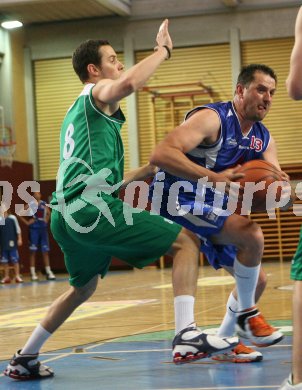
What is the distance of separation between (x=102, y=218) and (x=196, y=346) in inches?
34.2

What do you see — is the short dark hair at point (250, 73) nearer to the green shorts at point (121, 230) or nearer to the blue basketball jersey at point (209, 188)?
the blue basketball jersey at point (209, 188)

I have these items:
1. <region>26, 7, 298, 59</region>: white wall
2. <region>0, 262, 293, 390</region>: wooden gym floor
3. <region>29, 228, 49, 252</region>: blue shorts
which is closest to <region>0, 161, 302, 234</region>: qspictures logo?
<region>0, 262, 293, 390</region>: wooden gym floor

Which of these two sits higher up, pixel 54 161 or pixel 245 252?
pixel 54 161

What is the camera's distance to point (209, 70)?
2200 centimetres

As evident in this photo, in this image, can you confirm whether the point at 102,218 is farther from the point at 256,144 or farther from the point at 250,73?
the point at 250,73

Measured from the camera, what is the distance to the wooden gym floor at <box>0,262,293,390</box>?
4.82m

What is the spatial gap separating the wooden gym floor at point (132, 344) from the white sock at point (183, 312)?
34 centimetres

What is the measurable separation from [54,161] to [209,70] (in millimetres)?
4581

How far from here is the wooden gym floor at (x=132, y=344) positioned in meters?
4.82

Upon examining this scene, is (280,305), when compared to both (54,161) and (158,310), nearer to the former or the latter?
(158,310)

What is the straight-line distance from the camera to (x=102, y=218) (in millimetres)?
4664

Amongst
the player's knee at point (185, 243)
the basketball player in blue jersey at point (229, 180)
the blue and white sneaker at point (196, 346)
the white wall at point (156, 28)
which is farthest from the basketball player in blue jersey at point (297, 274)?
the white wall at point (156, 28)

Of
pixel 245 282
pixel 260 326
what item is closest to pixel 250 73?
pixel 245 282

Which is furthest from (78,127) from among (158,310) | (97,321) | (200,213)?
(158,310)
